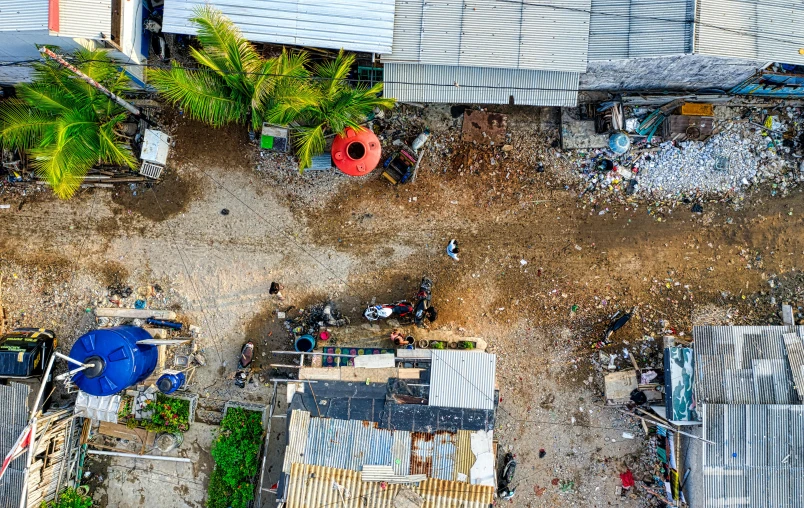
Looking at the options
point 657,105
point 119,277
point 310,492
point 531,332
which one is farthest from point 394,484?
point 657,105

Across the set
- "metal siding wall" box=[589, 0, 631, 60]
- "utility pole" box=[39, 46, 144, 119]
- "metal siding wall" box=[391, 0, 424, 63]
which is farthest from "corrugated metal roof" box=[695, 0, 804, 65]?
"utility pole" box=[39, 46, 144, 119]

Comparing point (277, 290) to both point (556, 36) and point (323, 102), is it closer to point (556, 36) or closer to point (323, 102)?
point (323, 102)

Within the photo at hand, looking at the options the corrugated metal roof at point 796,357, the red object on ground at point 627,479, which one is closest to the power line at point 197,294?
the red object on ground at point 627,479

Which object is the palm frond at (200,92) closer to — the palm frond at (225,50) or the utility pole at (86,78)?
the palm frond at (225,50)

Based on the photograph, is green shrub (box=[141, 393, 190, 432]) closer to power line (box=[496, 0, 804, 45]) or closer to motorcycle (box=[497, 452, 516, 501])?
motorcycle (box=[497, 452, 516, 501])

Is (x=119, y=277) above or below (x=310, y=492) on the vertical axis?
above

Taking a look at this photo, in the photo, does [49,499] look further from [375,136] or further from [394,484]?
[375,136]
